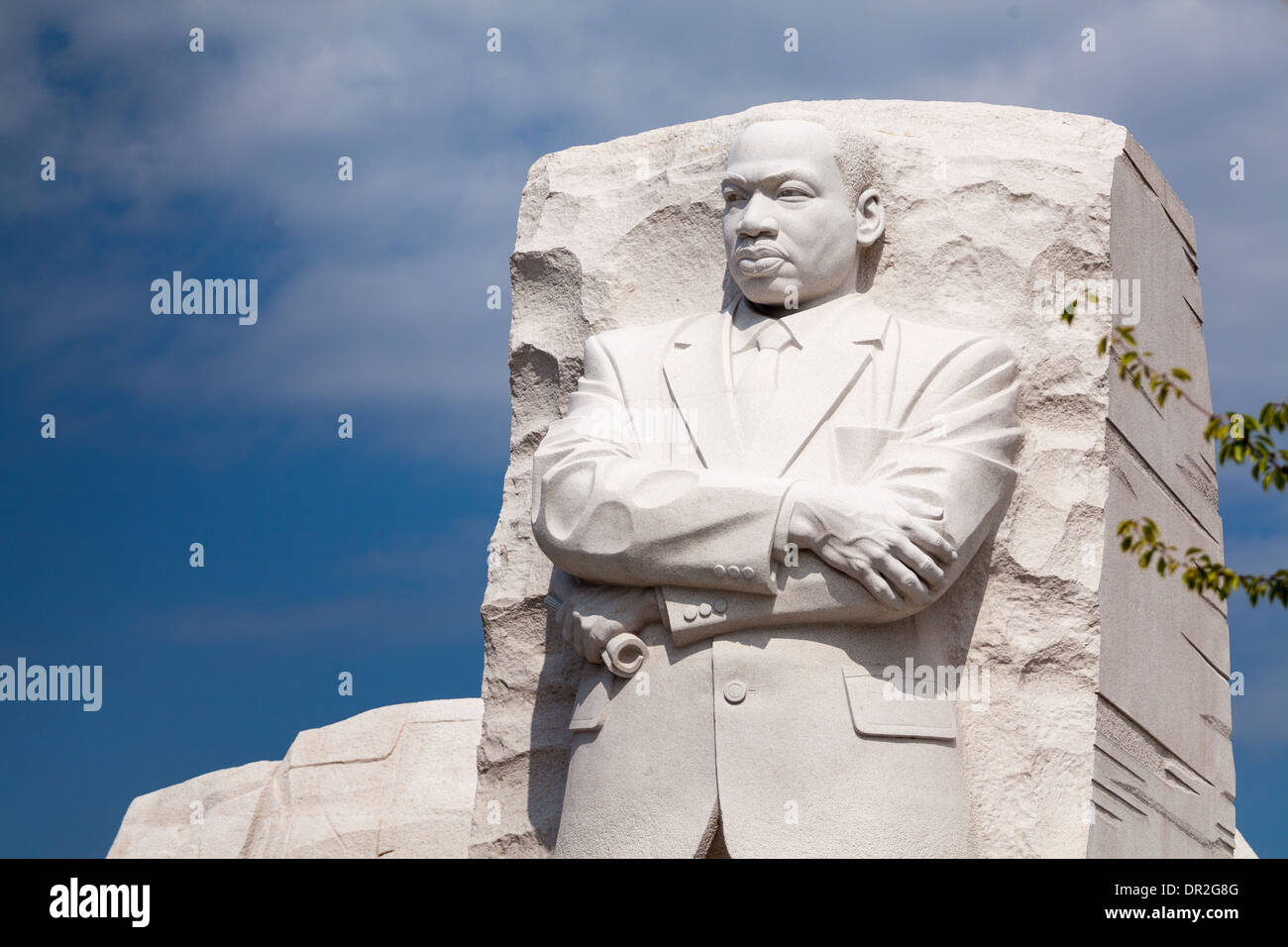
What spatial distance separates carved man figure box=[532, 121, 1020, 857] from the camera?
21.1 feet

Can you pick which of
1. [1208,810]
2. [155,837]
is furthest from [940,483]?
[155,837]

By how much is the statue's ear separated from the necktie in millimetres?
552

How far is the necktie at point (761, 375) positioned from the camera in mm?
6953

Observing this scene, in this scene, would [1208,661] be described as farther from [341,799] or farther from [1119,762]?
[341,799]

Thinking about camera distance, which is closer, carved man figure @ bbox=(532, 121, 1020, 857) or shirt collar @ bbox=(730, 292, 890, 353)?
carved man figure @ bbox=(532, 121, 1020, 857)

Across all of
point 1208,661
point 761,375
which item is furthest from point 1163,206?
point 761,375

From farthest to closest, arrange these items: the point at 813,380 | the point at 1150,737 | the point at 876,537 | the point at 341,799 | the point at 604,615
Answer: the point at 341,799 → the point at 1150,737 → the point at 813,380 → the point at 604,615 → the point at 876,537

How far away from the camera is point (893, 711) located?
6.54 metres

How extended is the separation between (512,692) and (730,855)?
175cm

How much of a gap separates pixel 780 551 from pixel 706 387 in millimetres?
888

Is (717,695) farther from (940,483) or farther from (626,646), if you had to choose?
(940,483)

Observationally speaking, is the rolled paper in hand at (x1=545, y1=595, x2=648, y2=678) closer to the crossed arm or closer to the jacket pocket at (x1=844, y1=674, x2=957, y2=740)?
the crossed arm

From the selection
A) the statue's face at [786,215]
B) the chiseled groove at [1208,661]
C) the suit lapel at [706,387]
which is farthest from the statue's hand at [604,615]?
the chiseled groove at [1208,661]

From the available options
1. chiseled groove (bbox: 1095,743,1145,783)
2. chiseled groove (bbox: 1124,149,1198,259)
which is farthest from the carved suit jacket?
chiseled groove (bbox: 1124,149,1198,259)
